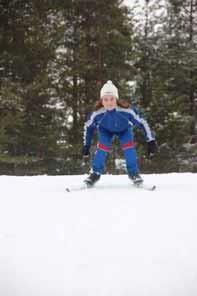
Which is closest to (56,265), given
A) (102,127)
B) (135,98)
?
(102,127)

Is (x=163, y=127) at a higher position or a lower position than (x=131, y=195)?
higher

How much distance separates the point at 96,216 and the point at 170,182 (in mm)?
2474

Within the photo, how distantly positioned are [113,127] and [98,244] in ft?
9.32

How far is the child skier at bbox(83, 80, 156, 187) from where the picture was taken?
22.4 feet

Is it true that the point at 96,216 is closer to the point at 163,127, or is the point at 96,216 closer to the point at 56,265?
the point at 56,265

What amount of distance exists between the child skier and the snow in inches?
31.3

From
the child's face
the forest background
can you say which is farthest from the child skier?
the forest background

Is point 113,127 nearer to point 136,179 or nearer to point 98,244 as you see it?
point 136,179

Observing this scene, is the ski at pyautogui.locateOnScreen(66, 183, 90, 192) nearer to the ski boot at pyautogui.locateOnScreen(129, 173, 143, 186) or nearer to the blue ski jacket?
the ski boot at pyautogui.locateOnScreen(129, 173, 143, 186)

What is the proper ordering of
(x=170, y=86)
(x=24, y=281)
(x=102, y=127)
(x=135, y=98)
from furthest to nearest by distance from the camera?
(x=170, y=86), (x=135, y=98), (x=102, y=127), (x=24, y=281)

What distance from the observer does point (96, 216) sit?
16.6 feet

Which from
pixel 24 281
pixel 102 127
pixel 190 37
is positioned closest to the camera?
pixel 24 281

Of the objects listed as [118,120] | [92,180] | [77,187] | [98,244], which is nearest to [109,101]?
[118,120]

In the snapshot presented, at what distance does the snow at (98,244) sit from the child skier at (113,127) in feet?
2.61
